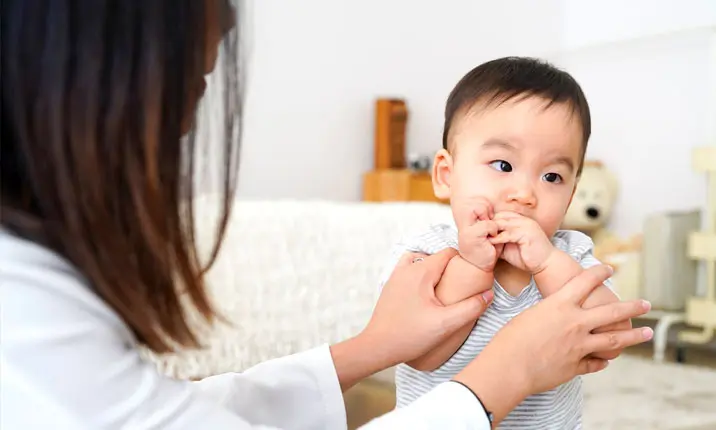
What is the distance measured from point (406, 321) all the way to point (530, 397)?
17 cm

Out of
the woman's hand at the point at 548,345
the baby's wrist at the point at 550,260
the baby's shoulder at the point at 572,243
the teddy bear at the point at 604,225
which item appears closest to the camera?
the woman's hand at the point at 548,345

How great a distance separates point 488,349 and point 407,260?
219 millimetres

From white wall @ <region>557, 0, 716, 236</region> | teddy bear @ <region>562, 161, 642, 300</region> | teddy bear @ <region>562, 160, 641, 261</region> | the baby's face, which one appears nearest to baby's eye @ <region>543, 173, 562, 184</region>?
the baby's face

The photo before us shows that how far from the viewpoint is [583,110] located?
0.93 m

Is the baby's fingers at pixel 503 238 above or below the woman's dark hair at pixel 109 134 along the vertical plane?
below

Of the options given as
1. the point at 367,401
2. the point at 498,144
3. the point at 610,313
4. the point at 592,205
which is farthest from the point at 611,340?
the point at 592,205

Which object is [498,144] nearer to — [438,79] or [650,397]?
[650,397]

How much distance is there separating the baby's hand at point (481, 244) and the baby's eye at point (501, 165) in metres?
0.06

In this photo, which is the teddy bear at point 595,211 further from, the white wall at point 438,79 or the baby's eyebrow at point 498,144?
the baby's eyebrow at point 498,144

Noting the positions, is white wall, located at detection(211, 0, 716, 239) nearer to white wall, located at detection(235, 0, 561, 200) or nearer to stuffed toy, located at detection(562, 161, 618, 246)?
white wall, located at detection(235, 0, 561, 200)

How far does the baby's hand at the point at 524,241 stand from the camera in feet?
2.76

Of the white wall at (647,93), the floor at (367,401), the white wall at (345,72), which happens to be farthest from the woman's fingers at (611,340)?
the white wall at (647,93)

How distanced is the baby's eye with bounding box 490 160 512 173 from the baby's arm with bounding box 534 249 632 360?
0.37 ft

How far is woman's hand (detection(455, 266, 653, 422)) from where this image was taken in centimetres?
73
